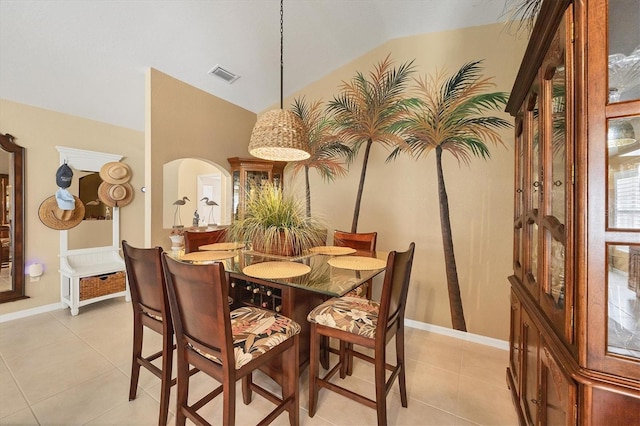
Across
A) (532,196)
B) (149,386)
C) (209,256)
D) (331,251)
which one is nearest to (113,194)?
(209,256)

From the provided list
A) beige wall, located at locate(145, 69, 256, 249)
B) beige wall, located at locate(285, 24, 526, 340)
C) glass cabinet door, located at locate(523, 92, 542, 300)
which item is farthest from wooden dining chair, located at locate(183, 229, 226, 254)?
glass cabinet door, located at locate(523, 92, 542, 300)

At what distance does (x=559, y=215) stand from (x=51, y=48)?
3.83 meters

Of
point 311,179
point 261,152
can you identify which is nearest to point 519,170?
point 261,152

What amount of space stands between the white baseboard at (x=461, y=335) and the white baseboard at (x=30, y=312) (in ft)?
13.8

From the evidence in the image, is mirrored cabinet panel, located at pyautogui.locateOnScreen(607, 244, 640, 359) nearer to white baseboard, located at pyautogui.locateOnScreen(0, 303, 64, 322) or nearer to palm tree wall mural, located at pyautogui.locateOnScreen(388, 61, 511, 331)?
palm tree wall mural, located at pyautogui.locateOnScreen(388, 61, 511, 331)

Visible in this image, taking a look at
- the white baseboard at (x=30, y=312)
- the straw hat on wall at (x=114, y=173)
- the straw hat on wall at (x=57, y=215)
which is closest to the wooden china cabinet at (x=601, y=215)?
the straw hat on wall at (x=114, y=173)

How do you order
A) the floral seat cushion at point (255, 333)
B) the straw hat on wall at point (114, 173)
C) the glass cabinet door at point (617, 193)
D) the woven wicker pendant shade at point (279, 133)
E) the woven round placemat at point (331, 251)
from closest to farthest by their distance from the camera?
the glass cabinet door at point (617, 193), the floral seat cushion at point (255, 333), the woven wicker pendant shade at point (279, 133), the woven round placemat at point (331, 251), the straw hat on wall at point (114, 173)

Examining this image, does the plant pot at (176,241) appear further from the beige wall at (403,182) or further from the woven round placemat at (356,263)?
the woven round placemat at (356,263)

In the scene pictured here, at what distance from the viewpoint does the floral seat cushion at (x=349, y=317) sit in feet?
4.89

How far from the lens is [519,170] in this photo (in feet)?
5.59

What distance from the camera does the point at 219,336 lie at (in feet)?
3.66

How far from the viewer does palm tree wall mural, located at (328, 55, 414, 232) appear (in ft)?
9.73

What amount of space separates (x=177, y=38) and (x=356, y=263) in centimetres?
265

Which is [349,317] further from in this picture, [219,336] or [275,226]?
[275,226]
